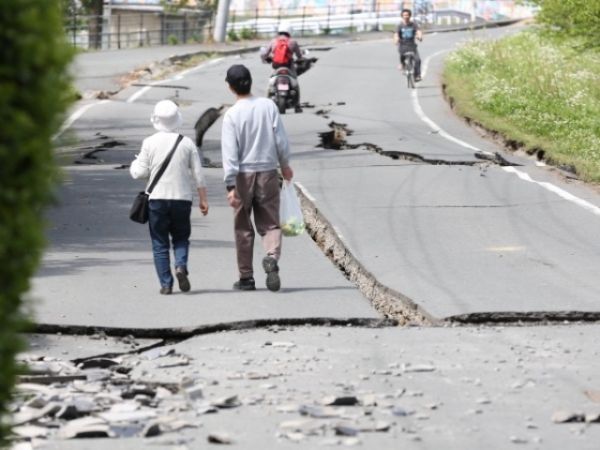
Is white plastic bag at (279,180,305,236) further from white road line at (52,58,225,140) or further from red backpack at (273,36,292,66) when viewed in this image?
red backpack at (273,36,292,66)

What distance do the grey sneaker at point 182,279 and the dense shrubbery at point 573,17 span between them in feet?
39.1

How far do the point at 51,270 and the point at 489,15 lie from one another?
74.8 metres

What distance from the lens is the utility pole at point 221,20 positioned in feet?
174

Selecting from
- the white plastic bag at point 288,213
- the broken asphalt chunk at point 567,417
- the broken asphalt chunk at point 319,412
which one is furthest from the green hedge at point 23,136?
the white plastic bag at point 288,213

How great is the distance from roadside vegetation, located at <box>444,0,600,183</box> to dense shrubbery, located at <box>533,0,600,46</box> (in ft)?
0.07

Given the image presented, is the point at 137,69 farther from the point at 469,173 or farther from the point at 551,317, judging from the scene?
the point at 551,317

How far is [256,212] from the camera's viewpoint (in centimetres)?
1119

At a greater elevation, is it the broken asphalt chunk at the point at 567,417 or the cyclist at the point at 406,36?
the cyclist at the point at 406,36

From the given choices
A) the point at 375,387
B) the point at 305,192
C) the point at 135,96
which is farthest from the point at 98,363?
the point at 135,96

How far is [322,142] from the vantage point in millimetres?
22828

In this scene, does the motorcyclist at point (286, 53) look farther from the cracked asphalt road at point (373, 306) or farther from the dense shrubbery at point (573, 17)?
the cracked asphalt road at point (373, 306)

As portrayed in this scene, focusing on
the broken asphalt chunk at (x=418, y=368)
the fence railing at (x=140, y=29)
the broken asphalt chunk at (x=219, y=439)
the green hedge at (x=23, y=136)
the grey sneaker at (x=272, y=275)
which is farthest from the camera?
the fence railing at (x=140, y=29)

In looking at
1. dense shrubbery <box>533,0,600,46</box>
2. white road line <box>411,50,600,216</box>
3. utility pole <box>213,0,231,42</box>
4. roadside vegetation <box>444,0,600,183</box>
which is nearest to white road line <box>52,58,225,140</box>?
white road line <box>411,50,600,216</box>

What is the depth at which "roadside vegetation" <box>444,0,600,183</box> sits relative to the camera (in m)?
21.2
